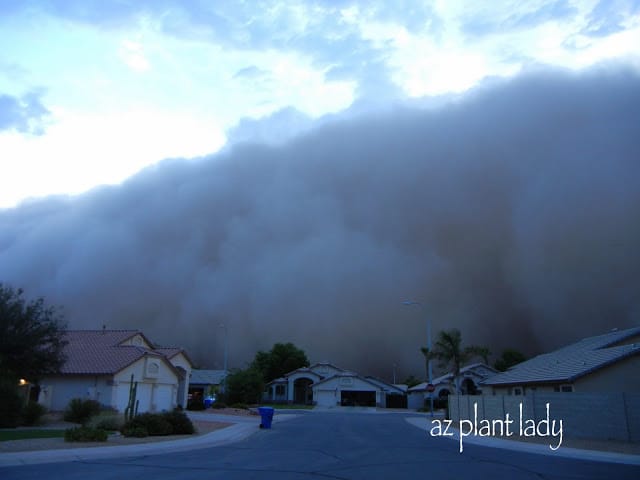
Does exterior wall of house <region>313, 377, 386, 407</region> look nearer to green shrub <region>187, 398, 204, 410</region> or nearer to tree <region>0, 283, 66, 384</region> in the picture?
green shrub <region>187, 398, 204, 410</region>

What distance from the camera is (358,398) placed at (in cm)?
8738

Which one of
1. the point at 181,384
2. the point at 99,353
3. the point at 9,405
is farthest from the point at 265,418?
the point at 181,384

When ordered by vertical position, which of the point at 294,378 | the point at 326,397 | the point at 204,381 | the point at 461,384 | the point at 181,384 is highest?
the point at 294,378

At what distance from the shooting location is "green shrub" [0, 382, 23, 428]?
25.1 meters

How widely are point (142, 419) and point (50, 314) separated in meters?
10.7

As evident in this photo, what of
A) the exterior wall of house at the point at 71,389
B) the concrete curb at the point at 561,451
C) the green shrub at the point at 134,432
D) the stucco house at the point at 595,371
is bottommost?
the concrete curb at the point at 561,451

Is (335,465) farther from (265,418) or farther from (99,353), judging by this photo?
(99,353)

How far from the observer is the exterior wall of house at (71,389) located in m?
38.1

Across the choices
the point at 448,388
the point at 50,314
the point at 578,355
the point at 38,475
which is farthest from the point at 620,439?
the point at 448,388

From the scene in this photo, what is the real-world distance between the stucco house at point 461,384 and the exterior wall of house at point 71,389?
44995mm

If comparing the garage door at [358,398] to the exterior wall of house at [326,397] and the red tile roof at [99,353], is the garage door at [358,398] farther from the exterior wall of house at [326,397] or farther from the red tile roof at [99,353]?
the red tile roof at [99,353]

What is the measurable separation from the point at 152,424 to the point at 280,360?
298ft

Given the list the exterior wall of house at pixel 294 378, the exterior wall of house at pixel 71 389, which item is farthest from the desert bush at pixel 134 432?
the exterior wall of house at pixel 294 378

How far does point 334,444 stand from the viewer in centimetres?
2198
